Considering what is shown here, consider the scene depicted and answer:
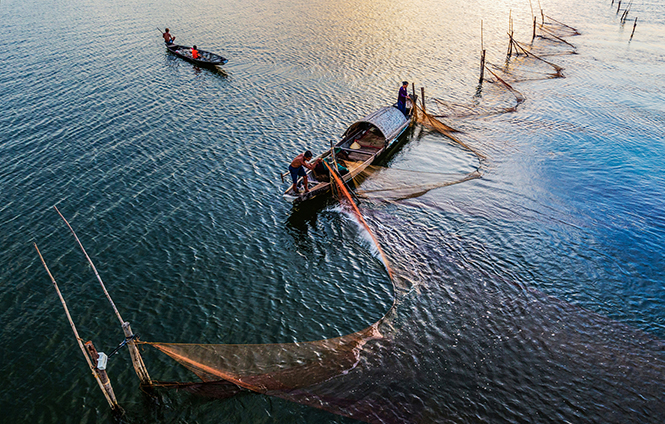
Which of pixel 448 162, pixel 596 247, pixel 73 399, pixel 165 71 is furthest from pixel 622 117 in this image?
pixel 165 71

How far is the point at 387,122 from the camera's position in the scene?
26.5m

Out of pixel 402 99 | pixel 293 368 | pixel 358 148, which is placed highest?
pixel 402 99

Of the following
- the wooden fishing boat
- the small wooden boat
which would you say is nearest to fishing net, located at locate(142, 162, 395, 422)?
the wooden fishing boat

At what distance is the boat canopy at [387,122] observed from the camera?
2570 centimetres

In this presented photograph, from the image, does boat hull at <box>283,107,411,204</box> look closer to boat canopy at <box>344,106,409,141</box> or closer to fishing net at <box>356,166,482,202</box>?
boat canopy at <box>344,106,409,141</box>

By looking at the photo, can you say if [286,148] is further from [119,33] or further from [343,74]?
[119,33]

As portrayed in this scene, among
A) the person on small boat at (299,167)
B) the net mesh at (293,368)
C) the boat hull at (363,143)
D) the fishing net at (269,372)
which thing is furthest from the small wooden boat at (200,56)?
the fishing net at (269,372)

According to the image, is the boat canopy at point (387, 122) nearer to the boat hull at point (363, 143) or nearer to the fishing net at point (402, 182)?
the boat hull at point (363, 143)

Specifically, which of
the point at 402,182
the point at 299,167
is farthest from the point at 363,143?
the point at 299,167

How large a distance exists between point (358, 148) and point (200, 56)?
25.4m

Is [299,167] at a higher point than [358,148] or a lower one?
higher

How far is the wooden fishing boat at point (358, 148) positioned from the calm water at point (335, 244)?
1.12 m

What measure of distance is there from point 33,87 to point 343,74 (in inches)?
1054

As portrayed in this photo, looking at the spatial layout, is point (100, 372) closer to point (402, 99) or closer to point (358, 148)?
point (358, 148)
